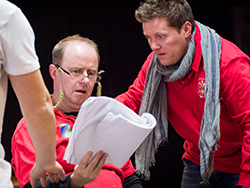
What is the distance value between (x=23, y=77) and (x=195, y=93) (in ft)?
4.15

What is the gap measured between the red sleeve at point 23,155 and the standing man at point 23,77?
0.54 metres

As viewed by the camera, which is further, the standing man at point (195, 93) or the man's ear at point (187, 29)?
the man's ear at point (187, 29)

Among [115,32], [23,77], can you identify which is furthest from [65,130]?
[115,32]

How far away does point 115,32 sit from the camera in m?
3.39

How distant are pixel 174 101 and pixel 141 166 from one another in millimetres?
479

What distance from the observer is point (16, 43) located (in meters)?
1.06

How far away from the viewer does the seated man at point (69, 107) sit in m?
1.80

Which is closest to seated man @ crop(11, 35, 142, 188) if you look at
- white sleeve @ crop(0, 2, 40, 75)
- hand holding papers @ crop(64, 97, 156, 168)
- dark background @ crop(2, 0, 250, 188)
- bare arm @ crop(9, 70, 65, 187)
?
hand holding papers @ crop(64, 97, 156, 168)

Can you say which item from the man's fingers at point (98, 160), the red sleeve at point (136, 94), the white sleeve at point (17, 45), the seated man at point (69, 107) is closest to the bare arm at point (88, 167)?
the man's fingers at point (98, 160)

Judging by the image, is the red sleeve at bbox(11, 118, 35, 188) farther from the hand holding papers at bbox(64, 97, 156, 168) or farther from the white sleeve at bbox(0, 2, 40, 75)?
the white sleeve at bbox(0, 2, 40, 75)

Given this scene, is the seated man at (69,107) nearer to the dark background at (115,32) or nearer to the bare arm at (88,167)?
the bare arm at (88,167)

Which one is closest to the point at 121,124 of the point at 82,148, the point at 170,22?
the point at 82,148

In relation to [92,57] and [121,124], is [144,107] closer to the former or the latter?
[92,57]

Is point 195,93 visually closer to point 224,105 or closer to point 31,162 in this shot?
point 224,105
